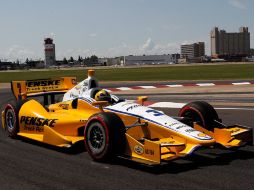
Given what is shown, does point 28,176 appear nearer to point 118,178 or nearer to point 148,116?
point 118,178

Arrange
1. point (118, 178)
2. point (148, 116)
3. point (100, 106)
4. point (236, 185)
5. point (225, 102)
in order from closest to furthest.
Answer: point (236, 185) < point (118, 178) < point (148, 116) < point (100, 106) < point (225, 102)

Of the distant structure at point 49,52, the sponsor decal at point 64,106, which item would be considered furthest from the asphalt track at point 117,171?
the distant structure at point 49,52

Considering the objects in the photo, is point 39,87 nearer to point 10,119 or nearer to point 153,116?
point 10,119

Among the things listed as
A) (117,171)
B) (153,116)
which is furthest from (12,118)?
(117,171)

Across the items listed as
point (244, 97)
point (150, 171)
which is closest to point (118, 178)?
point (150, 171)

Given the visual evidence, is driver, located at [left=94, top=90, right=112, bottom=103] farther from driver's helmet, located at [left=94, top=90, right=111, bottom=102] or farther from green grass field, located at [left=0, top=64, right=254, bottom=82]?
green grass field, located at [left=0, top=64, right=254, bottom=82]

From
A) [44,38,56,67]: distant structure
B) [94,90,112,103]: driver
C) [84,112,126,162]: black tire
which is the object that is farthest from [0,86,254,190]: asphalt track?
[44,38,56,67]: distant structure

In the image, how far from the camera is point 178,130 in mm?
6645

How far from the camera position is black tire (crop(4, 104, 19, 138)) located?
914 cm

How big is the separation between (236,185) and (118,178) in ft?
5.29

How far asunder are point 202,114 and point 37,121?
3.33 m

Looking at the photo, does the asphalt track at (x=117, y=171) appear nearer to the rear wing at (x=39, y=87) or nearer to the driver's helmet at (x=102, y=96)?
the driver's helmet at (x=102, y=96)

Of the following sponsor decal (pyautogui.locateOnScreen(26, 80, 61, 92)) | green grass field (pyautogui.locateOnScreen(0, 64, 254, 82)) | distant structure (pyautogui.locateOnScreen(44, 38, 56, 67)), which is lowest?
green grass field (pyautogui.locateOnScreen(0, 64, 254, 82))

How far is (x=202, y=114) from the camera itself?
7.84 m
